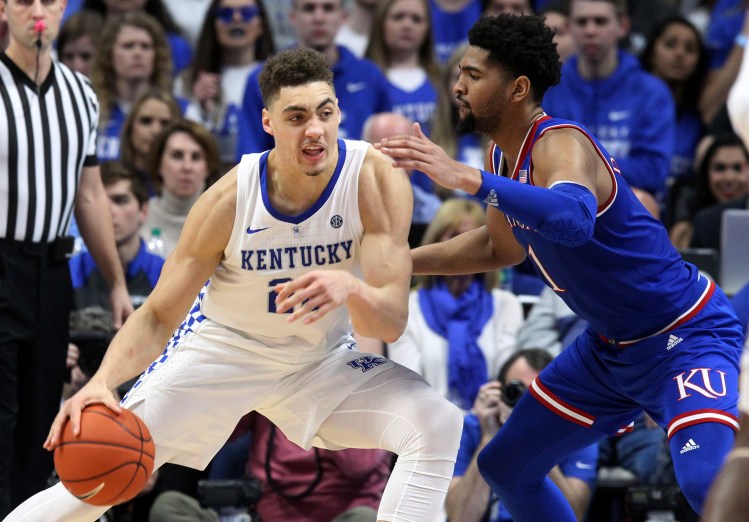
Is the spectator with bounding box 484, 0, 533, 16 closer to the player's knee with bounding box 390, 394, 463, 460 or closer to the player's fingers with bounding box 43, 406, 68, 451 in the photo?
the player's knee with bounding box 390, 394, 463, 460

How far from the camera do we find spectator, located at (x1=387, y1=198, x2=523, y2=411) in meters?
6.62

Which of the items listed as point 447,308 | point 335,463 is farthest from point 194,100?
point 335,463

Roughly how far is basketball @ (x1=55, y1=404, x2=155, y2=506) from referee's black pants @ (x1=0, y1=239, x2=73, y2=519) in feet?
3.72

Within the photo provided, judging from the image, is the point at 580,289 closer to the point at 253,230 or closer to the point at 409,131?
the point at 253,230

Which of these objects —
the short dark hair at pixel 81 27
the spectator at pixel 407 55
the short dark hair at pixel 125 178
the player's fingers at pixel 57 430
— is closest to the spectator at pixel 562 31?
the spectator at pixel 407 55

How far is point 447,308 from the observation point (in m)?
6.75

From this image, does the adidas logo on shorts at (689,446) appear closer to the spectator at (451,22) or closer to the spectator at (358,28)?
the spectator at (451,22)

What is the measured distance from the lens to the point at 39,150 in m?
5.52

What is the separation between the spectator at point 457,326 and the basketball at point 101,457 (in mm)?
2381

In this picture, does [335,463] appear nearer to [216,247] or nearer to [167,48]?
[216,247]

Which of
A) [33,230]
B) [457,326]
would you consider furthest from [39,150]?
[457,326]

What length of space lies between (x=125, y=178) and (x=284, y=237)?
2647mm

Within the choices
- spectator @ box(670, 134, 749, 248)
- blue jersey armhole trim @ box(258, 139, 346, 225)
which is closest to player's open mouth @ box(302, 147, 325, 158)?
blue jersey armhole trim @ box(258, 139, 346, 225)

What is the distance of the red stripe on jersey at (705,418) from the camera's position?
4293 millimetres
